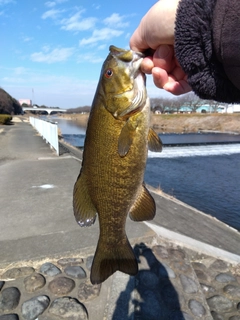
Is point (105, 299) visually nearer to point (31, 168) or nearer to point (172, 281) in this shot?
→ point (172, 281)

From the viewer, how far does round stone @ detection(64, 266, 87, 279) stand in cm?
333

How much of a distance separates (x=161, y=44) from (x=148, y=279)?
9.15ft

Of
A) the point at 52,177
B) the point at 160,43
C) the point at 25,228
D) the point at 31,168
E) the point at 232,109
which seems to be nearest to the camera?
the point at 160,43

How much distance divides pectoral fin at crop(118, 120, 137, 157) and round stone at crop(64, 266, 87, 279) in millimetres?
2175

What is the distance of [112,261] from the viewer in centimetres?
208

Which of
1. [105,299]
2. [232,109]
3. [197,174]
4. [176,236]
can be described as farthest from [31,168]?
[232,109]

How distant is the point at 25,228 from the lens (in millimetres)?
4418

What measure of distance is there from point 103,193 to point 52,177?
610 cm

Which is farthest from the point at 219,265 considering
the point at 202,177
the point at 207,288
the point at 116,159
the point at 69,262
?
the point at 202,177

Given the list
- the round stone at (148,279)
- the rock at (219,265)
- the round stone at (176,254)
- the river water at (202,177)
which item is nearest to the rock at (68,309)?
the round stone at (148,279)

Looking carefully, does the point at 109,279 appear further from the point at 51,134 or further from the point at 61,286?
the point at 51,134

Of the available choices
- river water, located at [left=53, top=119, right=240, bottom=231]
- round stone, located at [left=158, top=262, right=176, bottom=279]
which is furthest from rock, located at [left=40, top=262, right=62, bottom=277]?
river water, located at [left=53, top=119, right=240, bottom=231]

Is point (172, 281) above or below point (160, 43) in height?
below

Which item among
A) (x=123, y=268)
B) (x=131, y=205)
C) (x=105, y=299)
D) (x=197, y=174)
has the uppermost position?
(x=131, y=205)
